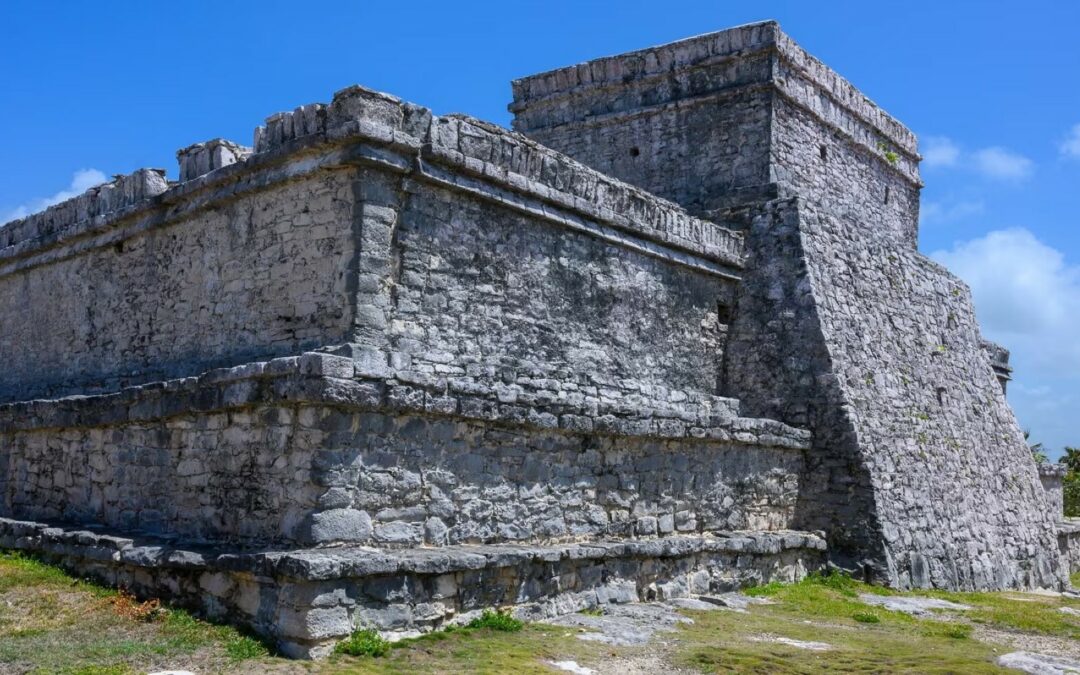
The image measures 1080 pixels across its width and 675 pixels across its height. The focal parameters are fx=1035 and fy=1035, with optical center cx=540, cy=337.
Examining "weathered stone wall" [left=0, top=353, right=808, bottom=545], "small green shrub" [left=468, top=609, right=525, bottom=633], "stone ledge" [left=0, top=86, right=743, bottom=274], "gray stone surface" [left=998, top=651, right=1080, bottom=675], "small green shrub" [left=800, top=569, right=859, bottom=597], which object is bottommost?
"gray stone surface" [left=998, top=651, right=1080, bottom=675]

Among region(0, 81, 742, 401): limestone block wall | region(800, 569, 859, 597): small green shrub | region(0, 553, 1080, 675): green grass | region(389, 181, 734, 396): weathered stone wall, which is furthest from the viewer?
region(800, 569, 859, 597): small green shrub

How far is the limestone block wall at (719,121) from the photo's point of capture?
1371cm

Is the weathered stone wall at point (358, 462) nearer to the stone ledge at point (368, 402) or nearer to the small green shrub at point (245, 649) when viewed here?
the stone ledge at point (368, 402)

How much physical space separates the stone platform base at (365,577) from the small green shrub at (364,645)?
0.06m

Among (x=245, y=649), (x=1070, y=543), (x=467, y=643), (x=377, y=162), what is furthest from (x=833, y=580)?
(x=1070, y=543)

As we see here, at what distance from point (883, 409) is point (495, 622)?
630 centimetres

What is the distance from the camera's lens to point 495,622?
7.56 m

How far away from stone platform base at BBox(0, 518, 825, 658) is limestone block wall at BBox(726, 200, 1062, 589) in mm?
2351

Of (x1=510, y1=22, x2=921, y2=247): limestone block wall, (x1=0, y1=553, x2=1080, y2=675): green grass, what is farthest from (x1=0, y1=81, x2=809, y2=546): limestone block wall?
(x1=510, y1=22, x2=921, y2=247): limestone block wall

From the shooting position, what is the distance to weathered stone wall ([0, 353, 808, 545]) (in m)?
7.16

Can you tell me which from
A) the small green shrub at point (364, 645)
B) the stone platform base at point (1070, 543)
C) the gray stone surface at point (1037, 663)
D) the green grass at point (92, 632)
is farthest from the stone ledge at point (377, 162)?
the stone platform base at point (1070, 543)

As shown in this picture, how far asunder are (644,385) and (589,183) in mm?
2159

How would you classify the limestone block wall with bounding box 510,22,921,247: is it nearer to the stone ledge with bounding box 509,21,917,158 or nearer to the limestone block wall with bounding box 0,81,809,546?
the stone ledge with bounding box 509,21,917,158

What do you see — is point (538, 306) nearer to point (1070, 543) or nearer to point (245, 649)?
point (245, 649)
